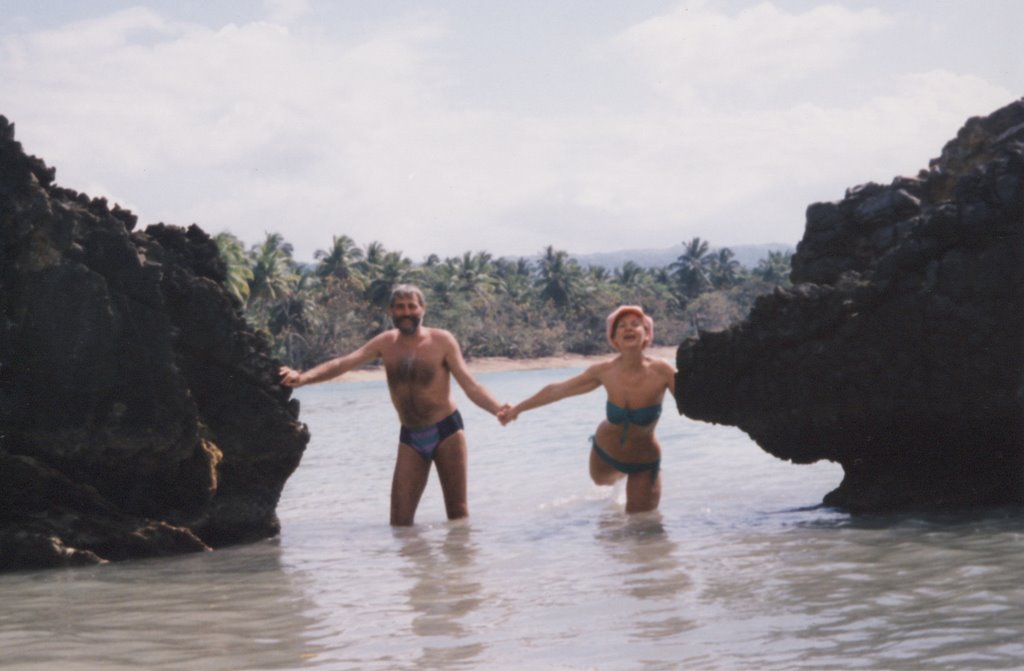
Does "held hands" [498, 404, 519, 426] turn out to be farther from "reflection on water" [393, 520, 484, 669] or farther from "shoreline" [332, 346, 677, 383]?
Result: "shoreline" [332, 346, 677, 383]

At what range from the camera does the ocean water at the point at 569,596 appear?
4.21 m

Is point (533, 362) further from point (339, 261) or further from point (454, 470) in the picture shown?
point (454, 470)

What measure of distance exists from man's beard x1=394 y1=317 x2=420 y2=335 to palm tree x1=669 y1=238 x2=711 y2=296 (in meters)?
98.8

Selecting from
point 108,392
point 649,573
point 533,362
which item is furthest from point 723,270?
point 649,573

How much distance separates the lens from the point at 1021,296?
6.99m

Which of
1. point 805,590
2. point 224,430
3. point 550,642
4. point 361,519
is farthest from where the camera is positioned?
point 361,519

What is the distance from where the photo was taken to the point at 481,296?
86312 millimetres

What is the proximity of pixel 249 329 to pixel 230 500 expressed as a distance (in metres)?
1.09

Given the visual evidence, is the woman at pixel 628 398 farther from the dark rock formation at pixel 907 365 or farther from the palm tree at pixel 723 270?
the palm tree at pixel 723 270

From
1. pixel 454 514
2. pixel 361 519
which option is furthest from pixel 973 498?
pixel 361 519

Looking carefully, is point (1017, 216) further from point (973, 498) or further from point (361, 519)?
point (361, 519)

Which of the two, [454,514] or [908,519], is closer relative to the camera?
[908,519]

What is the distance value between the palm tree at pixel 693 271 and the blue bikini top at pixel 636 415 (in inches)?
3890

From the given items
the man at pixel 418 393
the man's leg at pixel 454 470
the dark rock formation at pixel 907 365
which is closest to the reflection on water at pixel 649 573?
the dark rock formation at pixel 907 365
